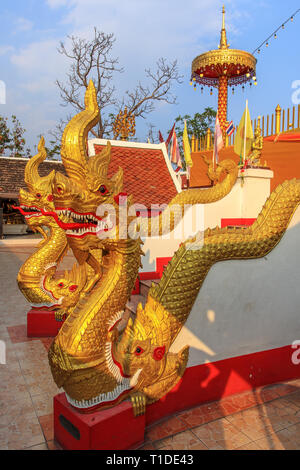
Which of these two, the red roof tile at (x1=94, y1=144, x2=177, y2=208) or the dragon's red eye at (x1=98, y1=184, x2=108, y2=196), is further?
the red roof tile at (x1=94, y1=144, x2=177, y2=208)

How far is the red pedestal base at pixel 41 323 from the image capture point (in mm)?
4812

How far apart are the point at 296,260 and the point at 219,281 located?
106 cm

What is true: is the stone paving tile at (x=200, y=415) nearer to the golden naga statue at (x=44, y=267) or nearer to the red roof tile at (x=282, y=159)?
the golden naga statue at (x=44, y=267)

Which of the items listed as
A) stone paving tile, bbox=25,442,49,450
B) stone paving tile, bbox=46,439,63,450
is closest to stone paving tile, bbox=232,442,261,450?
stone paving tile, bbox=46,439,63,450

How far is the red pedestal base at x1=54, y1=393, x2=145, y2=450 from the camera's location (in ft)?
7.53

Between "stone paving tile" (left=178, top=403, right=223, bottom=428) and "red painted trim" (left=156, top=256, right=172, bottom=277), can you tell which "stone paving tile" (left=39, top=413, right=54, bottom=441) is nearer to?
"stone paving tile" (left=178, top=403, right=223, bottom=428)

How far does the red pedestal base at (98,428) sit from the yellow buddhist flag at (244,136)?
558cm

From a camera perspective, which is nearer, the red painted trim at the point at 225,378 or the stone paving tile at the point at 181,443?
the stone paving tile at the point at 181,443

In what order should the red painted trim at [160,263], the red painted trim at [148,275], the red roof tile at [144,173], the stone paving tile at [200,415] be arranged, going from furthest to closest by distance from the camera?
1. the red roof tile at [144,173]
2. the red painted trim at [160,263]
3. the red painted trim at [148,275]
4. the stone paving tile at [200,415]

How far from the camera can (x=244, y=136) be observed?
6.70 m

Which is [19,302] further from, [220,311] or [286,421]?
[286,421]

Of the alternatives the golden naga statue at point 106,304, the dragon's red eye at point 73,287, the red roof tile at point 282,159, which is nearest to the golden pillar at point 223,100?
the red roof tile at point 282,159

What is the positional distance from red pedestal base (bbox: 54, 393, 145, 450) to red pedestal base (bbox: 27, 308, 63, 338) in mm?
2286

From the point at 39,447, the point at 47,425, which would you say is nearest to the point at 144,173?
the point at 47,425
